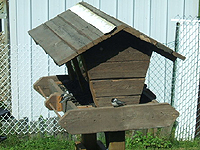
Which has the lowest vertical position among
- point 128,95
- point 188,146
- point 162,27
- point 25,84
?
point 188,146

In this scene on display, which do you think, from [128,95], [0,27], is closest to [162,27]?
[128,95]

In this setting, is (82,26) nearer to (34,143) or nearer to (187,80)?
(34,143)

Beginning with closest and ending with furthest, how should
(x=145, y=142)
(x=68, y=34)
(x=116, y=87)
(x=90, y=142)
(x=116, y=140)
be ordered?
1. (x=116, y=87)
2. (x=68, y=34)
3. (x=116, y=140)
4. (x=90, y=142)
5. (x=145, y=142)

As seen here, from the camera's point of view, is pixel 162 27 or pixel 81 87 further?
pixel 162 27

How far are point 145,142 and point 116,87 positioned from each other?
2.91 m

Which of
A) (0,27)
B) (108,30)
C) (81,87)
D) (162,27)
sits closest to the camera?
(108,30)

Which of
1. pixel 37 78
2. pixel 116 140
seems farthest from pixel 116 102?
pixel 37 78

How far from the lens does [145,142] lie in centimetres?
604

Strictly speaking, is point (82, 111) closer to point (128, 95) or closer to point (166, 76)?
point (128, 95)

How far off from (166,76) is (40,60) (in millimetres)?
1995

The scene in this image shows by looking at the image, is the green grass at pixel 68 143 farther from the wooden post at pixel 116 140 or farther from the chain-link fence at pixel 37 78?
the wooden post at pixel 116 140

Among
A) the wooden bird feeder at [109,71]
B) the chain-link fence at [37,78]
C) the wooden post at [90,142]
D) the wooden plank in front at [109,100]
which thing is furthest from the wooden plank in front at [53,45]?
the chain-link fence at [37,78]

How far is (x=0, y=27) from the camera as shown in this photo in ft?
32.0

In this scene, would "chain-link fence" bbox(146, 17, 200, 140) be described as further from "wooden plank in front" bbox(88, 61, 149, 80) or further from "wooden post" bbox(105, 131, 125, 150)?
"wooden plank in front" bbox(88, 61, 149, 80)
